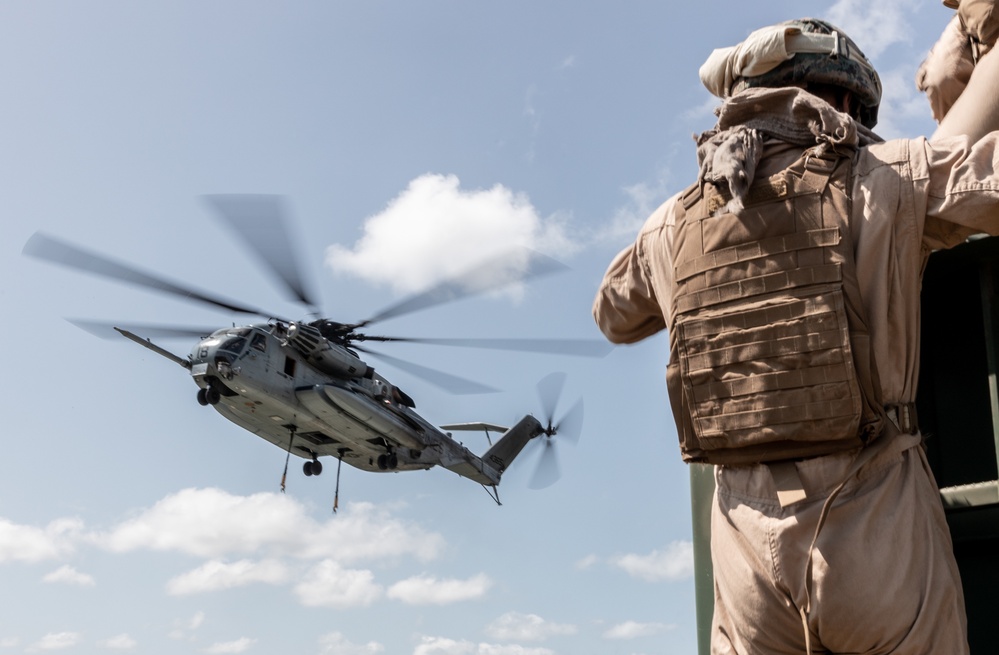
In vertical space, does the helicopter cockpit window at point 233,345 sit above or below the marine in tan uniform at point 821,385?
above

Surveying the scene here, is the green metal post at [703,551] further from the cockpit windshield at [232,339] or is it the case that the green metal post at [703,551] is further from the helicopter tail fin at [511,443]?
the helicopter tail fin at [511,443]

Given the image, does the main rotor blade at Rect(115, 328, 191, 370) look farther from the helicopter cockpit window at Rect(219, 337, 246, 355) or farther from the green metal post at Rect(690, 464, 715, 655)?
the green metal post at Rect(690, 464, 715, 655)

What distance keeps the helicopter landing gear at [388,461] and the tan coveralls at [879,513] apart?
17.4 m

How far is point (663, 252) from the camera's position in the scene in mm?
2430

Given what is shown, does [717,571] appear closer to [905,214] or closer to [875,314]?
[875,314]

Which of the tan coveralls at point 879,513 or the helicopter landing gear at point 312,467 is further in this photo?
the helicopter landing gear at point 312,467

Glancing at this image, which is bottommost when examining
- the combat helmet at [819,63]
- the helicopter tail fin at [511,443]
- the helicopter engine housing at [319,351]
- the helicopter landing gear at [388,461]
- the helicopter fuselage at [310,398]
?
the combat helmet at [819,63]

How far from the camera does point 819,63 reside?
7.59 feet

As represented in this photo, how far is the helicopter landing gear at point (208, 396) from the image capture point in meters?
16.6

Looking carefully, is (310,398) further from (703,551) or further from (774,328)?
(774,328)

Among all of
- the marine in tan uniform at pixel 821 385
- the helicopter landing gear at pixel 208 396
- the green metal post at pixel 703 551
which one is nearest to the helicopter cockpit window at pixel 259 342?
the helicopter landing gear at pixel 208 396

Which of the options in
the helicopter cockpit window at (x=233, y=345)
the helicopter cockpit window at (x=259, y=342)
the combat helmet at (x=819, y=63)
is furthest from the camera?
the helicopter cockpit window at (x=259, y=342)

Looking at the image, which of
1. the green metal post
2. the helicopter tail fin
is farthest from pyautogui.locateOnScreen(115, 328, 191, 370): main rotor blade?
the green metal post

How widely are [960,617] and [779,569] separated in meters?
0.33
